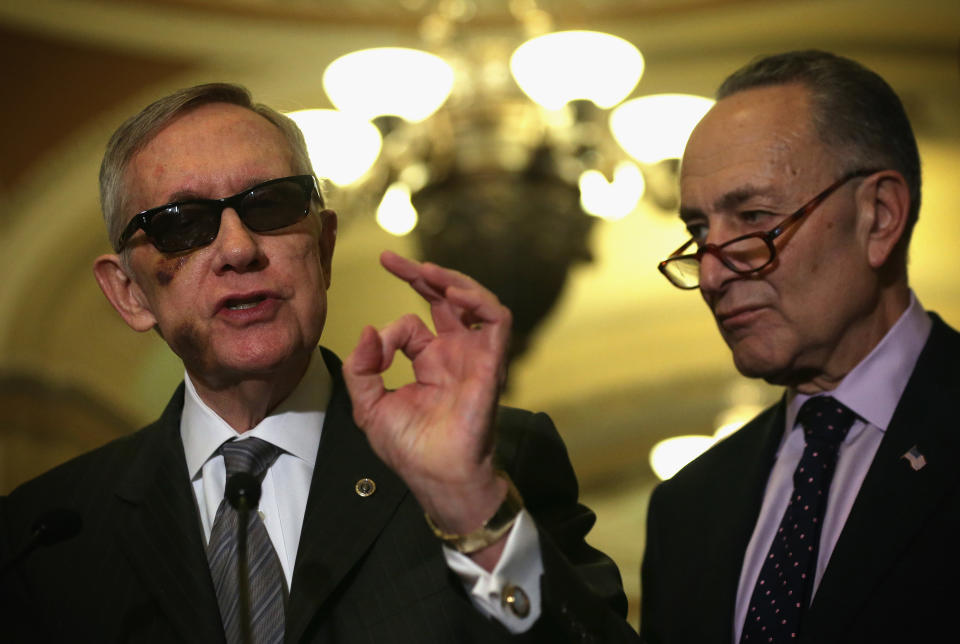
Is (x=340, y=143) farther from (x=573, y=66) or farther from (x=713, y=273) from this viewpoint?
(x=713, y=273)

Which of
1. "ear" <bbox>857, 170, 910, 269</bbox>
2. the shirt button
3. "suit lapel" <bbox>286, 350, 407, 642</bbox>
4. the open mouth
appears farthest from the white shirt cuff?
"ear" <bbox>857, 170, 910, 269</bbox>

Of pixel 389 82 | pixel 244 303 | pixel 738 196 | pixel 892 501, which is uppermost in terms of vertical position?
pixel 389 82

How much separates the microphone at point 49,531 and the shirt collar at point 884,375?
1254 millimetres

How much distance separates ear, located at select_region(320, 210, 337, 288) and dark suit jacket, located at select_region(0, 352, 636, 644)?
0.20 m

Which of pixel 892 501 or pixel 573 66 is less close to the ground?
pixel 573 66

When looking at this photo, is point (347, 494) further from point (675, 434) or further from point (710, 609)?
point (675, 434)

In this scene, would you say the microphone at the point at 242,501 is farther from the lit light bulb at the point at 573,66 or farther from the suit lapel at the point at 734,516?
the lit light bulb at the point at 573,66

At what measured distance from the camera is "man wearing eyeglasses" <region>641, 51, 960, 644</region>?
1839 millimetres

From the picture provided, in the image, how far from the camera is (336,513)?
5.47ft

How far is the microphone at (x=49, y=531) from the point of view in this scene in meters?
1.48

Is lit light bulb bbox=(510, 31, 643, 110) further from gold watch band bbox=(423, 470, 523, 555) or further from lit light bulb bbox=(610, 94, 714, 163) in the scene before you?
gold watch band bbox=(423, 470, 523, 555)

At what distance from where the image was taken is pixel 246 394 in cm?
179

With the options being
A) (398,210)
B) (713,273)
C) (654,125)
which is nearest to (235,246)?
(713,273)

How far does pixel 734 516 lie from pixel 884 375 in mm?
368
